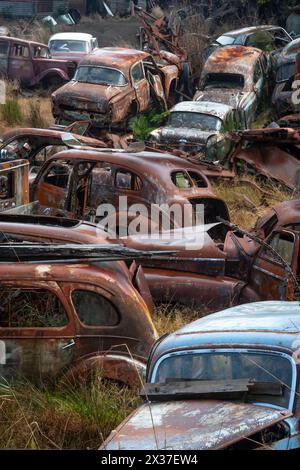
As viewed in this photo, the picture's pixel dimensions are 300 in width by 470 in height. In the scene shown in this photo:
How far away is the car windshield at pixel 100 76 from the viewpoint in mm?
16812

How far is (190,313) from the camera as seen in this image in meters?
7.48

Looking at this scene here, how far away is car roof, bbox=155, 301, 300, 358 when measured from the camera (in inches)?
177

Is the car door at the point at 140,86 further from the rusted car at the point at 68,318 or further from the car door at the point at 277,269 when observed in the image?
the rusted car at the point at 68,318

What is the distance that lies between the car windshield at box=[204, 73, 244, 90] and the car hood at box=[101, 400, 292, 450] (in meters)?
12.9

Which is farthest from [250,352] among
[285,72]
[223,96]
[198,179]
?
[285,72]

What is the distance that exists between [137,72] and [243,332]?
13310mm

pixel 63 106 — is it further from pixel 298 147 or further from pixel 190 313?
pixel 190 313

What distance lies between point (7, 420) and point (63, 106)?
1151 cm

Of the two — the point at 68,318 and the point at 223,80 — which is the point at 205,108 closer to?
the point at 223,80

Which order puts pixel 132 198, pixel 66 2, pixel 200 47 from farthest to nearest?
pixel 66 2 → pixel 200 47 → pixel 132 198

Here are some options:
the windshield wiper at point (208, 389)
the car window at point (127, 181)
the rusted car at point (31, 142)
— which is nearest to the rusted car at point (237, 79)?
the rusted car at point (31, 142)

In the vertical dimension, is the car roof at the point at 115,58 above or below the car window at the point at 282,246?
below
